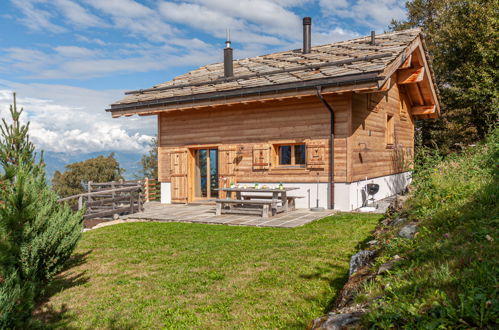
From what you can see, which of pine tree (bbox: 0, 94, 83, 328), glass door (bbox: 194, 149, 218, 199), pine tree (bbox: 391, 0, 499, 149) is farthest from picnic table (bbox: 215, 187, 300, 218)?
pine tree (bbox: 391, 0, 499, 149)

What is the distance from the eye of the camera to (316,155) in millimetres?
10992

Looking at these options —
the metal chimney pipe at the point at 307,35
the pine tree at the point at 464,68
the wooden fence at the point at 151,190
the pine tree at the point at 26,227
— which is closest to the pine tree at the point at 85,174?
the wooden fence at the point at 151,190

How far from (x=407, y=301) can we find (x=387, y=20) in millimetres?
27465

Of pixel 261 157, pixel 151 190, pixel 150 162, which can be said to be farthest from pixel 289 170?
pixel 150 162

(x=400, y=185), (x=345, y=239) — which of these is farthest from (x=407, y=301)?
(x=400, y=185)

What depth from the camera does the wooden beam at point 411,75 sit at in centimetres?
1353

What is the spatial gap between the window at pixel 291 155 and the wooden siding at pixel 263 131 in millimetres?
253

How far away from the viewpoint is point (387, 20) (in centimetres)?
2642

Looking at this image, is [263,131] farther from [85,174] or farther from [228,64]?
[85,174]

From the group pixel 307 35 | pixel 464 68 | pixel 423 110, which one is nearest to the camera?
pixel 307 35

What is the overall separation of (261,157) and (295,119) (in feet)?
5.15

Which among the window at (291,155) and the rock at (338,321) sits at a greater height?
the window at (291,155)

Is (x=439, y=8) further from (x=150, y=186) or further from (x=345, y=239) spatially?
(x=345, y=239)

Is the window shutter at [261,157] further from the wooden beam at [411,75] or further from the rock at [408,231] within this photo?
the rock at [408,231]
